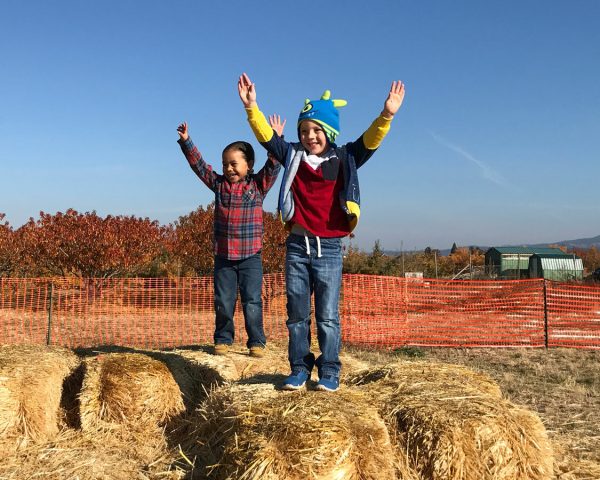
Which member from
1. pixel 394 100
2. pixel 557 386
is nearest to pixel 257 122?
pixel 394 100

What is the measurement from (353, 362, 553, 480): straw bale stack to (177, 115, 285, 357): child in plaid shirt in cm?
194

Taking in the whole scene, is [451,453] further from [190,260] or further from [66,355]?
[190,260]

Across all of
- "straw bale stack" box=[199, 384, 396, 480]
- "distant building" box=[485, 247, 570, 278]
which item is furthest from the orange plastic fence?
"distant building" box=[485, 247, 570, 278]

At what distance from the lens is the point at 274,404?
9.61ft

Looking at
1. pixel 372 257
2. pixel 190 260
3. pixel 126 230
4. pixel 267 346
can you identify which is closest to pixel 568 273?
pixel 372 257

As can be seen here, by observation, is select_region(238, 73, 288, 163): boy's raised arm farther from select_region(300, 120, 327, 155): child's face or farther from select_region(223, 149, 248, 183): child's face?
select_region(223, 149, 248, 183): child's face

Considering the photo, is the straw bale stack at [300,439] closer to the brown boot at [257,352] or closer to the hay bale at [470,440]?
the hay bale at [470,440]

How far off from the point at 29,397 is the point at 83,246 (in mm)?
14203

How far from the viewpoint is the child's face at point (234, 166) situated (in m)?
4.85

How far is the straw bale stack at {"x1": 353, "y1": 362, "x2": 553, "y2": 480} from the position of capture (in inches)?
109

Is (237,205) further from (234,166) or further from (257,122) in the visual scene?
(257,122)

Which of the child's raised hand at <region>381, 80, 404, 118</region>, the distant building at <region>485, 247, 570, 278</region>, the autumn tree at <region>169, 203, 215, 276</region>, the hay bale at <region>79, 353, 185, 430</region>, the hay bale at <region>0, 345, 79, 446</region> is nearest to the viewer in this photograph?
→ the child's raised hand at <region>381, 80, 404, 118</region>

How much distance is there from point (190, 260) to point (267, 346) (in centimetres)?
1444

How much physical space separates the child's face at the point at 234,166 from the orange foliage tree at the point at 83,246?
13.2 meters
